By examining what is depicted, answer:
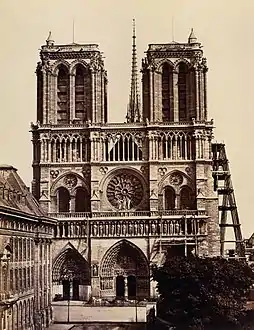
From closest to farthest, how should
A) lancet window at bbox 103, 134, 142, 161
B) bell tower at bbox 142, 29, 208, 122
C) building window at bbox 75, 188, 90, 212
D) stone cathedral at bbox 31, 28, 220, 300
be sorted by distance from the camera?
1. stone cathedral at bbox 31, 28, 220, 300
2. bell tower at bbox 142, 29, 208, 122
3. lancet window at bbox 103, 134, 142, 161
4. building window at bbox 75, 188, 90, 212

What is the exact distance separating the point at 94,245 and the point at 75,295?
4.30 m

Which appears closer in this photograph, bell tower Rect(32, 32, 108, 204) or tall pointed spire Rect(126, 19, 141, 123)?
bell tower Rect(32, 32, 108, 204)

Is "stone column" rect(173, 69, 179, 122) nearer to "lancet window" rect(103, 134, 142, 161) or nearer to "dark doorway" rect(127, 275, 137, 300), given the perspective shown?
"lancet window" rect(103, 134, 142, 161)

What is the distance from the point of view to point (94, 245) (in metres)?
54.4

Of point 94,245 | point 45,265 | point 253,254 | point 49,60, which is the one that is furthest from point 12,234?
point 253,254

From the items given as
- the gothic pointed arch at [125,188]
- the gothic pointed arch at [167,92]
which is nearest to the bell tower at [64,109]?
the gothic pointed arch at [125,188]

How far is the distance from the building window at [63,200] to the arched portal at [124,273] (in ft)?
16.4

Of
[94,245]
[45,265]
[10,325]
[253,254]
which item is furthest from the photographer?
[253,254]

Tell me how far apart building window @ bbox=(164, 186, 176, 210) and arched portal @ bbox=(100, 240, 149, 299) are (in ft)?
13.9

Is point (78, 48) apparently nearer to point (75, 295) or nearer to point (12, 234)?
point (75, 295)

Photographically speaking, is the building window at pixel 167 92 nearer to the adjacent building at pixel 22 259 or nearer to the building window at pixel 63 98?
the building window at pixel 63 98

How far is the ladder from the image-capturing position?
195ft

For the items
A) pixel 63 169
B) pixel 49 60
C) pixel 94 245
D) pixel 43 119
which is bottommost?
pixel 94 245

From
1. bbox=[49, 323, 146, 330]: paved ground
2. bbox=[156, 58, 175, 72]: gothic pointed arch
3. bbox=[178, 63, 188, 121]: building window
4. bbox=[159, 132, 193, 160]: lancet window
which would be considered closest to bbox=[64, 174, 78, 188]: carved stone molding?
bbox=[159, 132, 193, 160]: lancet window
